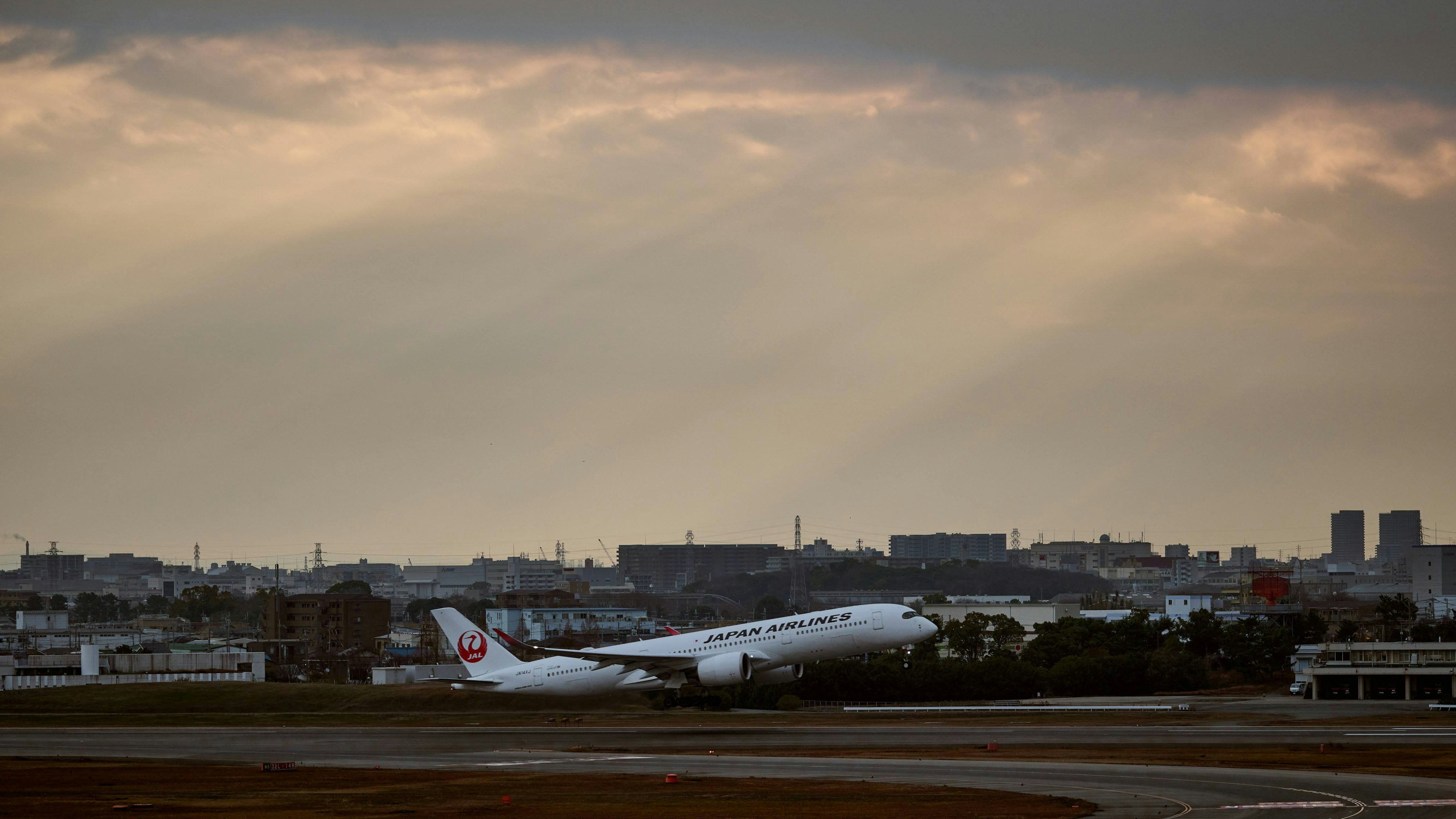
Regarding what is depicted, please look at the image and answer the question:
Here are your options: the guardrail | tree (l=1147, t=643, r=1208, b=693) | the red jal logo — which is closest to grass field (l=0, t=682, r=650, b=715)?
the red jal logo

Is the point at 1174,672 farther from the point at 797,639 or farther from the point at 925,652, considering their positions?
the point at 797,639

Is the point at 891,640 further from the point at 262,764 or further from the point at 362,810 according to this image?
the point at 362,810

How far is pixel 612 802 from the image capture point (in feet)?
148

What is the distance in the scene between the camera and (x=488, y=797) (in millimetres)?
47531

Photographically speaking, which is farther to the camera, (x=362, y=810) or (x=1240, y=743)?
(x=1240, y=743)

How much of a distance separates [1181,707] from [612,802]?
5465 centimetres

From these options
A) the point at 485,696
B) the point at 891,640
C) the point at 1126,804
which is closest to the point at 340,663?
the point at 485,696

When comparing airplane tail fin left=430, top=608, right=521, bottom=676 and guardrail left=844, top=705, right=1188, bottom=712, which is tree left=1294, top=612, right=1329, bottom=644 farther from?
airplane tail fin left=430, top=608, right=521, bottom=676

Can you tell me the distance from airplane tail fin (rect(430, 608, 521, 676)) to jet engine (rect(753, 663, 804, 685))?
16.6 meters

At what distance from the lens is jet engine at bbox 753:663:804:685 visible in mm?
85062

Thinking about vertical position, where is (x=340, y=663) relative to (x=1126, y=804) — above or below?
below

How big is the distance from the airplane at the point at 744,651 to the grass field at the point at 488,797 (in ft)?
84.1

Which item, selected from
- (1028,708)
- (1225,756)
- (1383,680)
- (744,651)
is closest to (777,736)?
(744,651)

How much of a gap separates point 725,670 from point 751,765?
78.0 ft
